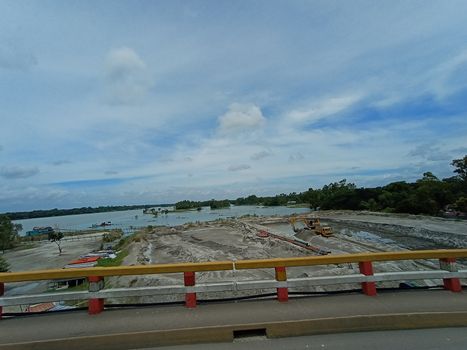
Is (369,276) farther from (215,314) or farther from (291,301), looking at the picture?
(215,314)

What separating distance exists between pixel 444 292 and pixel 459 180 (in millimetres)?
67102

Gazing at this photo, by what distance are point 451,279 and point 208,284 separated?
3.96 metres

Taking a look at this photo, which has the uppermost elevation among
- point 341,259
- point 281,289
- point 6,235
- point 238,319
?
point 341,259

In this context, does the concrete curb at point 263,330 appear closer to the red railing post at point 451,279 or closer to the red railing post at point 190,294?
the red railing post at point 190,294

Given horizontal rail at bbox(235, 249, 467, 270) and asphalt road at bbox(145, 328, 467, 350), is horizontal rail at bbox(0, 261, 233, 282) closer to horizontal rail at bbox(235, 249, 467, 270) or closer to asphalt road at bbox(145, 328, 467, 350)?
horizontal rail at bbox(235, 249, 467, 270)

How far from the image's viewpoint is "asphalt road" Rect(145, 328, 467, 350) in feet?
12.0

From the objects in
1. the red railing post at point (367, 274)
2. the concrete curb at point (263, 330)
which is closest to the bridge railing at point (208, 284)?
the red railing post at point (367, 274)

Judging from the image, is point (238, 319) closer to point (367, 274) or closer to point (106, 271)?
point (106, 271)

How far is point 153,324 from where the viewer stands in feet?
13.7

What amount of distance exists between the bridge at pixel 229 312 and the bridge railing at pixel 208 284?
0.01 metres

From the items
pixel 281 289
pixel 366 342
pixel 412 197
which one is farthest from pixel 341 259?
pixel 412 197

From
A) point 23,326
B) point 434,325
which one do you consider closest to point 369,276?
point 434,325

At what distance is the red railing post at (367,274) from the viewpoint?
16.3ft

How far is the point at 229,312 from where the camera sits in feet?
14.8
